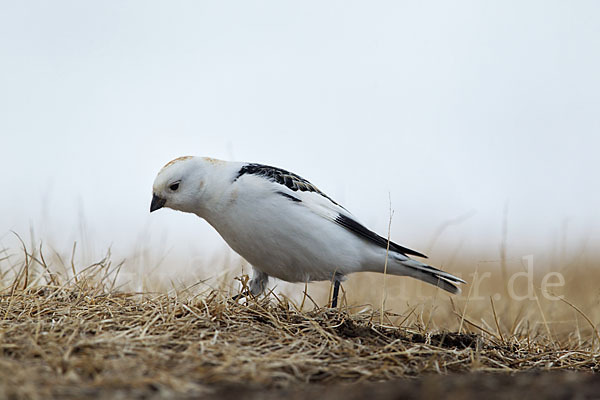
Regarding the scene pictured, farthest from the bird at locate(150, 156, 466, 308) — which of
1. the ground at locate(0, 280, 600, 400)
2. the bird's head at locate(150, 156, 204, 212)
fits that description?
the ground at locate(0, 280, 600, 400)

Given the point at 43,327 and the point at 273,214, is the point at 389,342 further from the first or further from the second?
the point at 43,327

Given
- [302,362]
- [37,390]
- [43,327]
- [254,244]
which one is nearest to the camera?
[37,390]

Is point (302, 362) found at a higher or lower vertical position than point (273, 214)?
lower

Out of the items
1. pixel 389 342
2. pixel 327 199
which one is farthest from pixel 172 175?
pixel 389 342

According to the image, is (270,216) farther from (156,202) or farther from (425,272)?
(425,272)

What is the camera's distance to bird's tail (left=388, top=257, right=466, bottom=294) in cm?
482

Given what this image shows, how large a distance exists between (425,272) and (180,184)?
189 cm

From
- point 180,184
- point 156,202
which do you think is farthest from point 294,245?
point 156,202

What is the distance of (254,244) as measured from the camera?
14.2 ft

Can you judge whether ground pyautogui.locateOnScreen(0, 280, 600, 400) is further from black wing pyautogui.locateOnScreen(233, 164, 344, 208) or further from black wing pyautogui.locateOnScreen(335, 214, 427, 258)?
black wing pyautogui.locateOnScreen(233, 164, 344, 208)

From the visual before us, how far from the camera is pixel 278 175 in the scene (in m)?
4.56

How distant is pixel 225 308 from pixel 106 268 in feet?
4.00

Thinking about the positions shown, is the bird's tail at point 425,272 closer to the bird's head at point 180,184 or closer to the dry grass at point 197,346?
the dry grass at point 197,346

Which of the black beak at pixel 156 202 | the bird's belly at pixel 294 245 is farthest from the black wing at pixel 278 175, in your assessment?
the black beak at pixel 156 202
